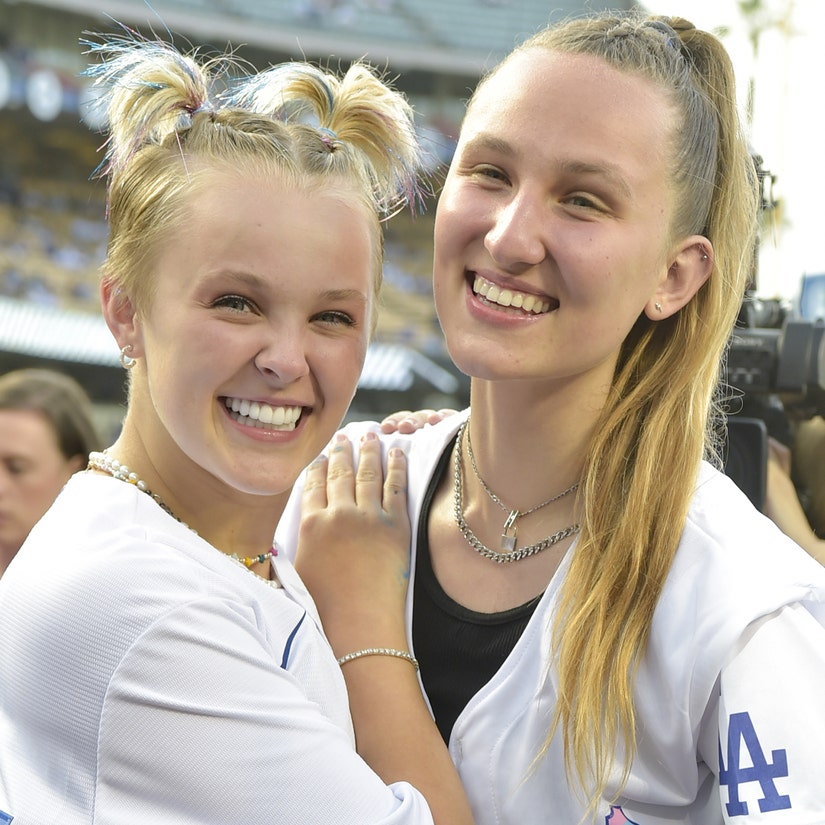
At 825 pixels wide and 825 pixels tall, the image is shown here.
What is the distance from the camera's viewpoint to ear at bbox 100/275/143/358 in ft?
5.10

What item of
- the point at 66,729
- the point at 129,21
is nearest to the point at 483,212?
the point at 66,729

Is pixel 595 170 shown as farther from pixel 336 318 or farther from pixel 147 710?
pixel 147 710

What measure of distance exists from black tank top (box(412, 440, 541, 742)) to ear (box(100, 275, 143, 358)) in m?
0.65

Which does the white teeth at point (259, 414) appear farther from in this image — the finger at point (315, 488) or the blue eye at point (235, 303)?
the finger at point (315, 488)

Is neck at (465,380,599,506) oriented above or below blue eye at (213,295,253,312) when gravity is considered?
below

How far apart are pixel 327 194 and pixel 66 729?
788 mm

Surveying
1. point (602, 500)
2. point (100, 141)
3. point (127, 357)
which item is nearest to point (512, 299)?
point (602, 500)

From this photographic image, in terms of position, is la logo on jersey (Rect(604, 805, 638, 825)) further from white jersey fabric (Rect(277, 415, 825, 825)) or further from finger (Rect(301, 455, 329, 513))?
finger (Rect(301, 455, 329, 513))

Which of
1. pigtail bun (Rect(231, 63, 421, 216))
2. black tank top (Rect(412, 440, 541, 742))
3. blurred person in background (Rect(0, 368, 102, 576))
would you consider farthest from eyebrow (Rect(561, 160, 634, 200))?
blurred person in background (Rect(0, 368, 102, 576))

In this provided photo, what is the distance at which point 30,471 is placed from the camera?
3027 mm

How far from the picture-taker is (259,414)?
1.50 meters

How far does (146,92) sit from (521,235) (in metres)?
0.59

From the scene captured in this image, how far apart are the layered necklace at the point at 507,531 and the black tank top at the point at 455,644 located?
3 centimetres

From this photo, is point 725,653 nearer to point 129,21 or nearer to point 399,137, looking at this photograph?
point 399,137
